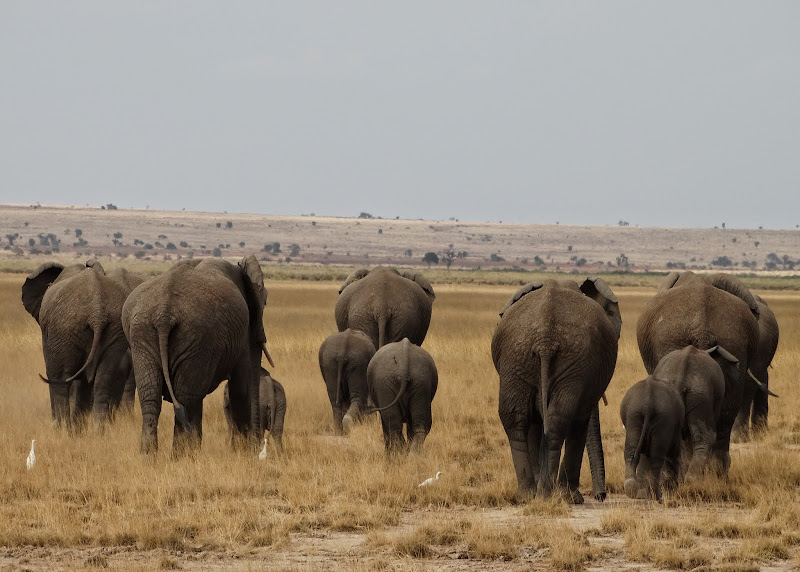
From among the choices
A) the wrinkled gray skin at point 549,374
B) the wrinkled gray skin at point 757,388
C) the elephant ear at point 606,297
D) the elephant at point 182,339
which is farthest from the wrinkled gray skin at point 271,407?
the wrinkled gray skin at point 757,388

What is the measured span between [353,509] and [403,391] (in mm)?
2938

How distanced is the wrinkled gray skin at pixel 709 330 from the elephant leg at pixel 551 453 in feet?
7.62

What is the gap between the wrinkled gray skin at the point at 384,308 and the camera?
18.2 m

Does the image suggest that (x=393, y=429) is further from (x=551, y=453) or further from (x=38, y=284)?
(x=38, y=284)

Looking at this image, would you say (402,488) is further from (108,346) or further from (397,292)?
(397,292)

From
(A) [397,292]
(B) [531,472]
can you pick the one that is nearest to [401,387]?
(B) [531,472]

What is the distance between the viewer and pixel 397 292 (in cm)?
1852

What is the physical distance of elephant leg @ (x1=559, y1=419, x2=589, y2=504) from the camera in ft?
35.5

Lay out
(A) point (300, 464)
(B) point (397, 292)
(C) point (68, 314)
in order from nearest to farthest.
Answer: (A) point (300, 464) → (C) point (68, 314) → (B) point (397, 292)

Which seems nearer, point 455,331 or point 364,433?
point 364,433

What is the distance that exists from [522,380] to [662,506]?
160cm

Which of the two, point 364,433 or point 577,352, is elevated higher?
point 577,352

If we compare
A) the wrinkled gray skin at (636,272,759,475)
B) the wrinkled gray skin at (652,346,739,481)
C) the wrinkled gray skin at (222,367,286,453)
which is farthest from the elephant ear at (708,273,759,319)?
the wrinkled gray skin at (222,367,286,453)

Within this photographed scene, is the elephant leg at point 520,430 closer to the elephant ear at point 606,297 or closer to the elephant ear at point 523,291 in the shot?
the elephant ear at point 523,291
